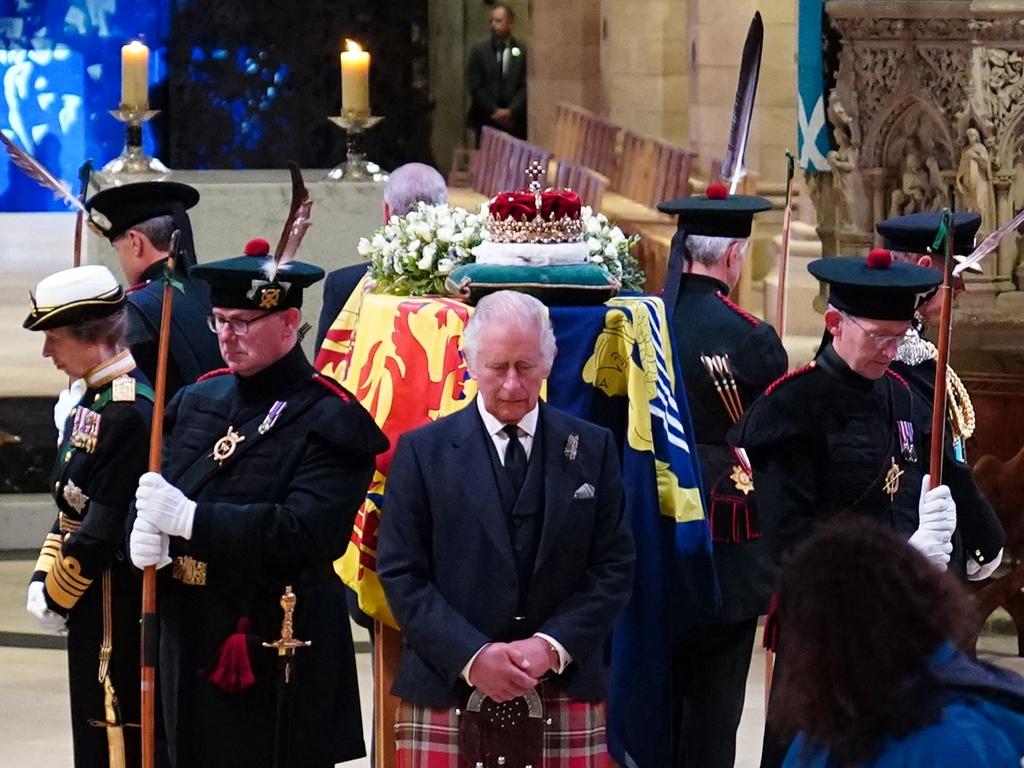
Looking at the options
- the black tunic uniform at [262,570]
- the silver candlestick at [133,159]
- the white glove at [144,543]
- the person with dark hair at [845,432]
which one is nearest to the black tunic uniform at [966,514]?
the person with dark hair at [845,432]

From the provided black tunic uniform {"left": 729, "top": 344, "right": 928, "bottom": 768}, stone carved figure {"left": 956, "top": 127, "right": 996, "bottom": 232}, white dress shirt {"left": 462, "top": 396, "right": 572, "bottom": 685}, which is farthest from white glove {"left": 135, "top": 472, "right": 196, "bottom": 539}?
stone carved figure {"left": 956, "top": 127, "right": 996, "bottom": 232}

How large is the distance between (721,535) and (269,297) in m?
1.67

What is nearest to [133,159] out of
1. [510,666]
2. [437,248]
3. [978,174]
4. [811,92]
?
[811,92]

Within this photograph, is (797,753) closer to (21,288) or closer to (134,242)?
(134,242)

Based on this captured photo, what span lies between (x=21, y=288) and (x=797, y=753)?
49.5 feet

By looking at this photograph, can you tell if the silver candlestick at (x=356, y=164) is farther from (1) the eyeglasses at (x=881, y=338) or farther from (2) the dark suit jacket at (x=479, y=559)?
(2) the dark suit jacket at (x=479, y=559)

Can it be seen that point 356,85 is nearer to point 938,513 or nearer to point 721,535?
point 721,535

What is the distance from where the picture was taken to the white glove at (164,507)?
5.58 m

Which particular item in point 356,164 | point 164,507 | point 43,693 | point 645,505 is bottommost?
point 43,693

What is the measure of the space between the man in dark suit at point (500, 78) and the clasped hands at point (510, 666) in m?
18.4

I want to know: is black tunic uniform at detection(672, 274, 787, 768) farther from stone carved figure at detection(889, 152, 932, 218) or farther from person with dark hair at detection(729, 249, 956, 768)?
stone carved figure at detection(889, 152, 932, 218)

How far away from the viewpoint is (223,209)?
436 inches

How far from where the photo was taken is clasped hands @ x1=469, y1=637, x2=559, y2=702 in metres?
5.27

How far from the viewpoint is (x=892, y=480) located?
5973mm
